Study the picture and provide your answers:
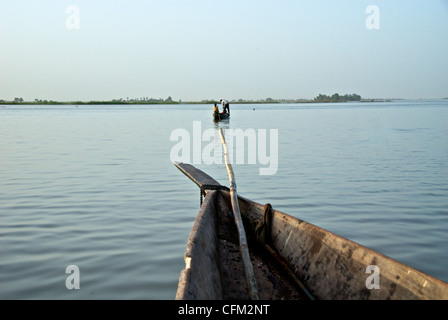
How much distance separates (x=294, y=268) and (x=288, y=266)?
0.11m

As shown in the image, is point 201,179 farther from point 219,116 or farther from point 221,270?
point 219,116

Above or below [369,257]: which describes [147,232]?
below

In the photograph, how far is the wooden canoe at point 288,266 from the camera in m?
2.86

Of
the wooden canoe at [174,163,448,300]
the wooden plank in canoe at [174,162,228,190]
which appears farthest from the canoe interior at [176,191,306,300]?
the wooden plank in canoe at [174,162,228,190]

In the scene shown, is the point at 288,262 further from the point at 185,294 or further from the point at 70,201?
the point at 70,201

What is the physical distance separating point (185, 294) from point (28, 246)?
11.3 feet

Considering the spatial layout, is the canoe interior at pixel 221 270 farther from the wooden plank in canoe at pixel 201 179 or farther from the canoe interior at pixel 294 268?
the wooden plank in canoe at pixel 201 179

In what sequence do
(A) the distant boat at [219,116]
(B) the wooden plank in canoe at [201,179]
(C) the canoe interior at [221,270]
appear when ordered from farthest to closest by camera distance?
(A) the distant boat at [219,116]
(B) the wooden plank in canoe at [201,179]
(C) the canoe interior at [221,270]

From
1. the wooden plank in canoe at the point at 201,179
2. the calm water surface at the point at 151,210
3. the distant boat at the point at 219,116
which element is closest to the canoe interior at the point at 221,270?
the calm water surface at the point at 151,210

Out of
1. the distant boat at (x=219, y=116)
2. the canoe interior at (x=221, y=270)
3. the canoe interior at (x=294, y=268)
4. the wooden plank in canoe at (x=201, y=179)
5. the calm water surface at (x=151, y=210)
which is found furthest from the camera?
the distant boat at (x=219, y=116)

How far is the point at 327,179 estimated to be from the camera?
9820 millimetres

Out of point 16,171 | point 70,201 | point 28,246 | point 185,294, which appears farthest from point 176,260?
point 16,171

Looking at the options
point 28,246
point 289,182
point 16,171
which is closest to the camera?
point 28,246

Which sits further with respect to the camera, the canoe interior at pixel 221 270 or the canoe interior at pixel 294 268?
the canoe interior at pixel 221 270
